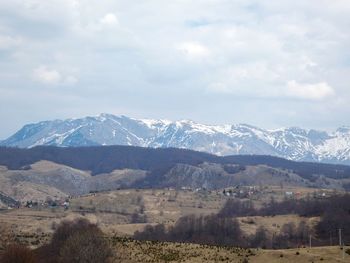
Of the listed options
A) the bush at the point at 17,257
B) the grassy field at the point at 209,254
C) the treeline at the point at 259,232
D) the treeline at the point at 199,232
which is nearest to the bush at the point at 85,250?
the grassy field at the point at 209,254

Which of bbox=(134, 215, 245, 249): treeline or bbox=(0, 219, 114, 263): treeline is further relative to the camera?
bbox=(134, 215, 245, 249): treeline

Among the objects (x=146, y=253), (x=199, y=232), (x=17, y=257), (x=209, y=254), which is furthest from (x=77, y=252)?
(x=199, y=232)

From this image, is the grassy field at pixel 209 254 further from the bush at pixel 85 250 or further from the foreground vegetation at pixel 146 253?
the bush at pixel 85 250

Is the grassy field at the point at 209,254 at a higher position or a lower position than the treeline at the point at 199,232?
higher

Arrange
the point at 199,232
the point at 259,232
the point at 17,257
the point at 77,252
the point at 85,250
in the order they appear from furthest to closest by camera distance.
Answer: the point at 199,232 → the point at 259,232 → the point at 77,252 → the point at 85,250 → the point at 17,257

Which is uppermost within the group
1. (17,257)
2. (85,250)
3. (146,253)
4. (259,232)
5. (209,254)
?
(85,250)

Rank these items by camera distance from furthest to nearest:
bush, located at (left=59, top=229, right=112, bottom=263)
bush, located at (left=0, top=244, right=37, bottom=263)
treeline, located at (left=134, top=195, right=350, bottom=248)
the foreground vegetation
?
treeline, located at (left=134, top=195, right=350, bottom=248), bush, located at (left=59, top=229, right=112, bottom=263), the foreground vegetation, bush, located at (left=0, top=244, right=37, bottom=263)

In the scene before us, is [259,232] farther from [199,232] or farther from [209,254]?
[209,254]

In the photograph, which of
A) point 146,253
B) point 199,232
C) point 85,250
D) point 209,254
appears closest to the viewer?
point 85,250

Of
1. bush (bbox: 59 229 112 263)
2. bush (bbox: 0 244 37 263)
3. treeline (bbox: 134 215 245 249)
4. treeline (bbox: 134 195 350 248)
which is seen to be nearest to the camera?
bush (bbox: 0 244 37 263)

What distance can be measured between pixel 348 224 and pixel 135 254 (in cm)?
9196

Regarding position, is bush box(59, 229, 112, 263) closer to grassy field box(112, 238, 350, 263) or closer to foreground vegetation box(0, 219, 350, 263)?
foreground vegetation box(0, 219, 350, 263)

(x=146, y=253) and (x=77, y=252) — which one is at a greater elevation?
(x=77, y=252)

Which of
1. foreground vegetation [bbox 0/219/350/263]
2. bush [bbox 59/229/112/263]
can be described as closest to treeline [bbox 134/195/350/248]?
foreground vegetation [bbox 0/219/350/263]
